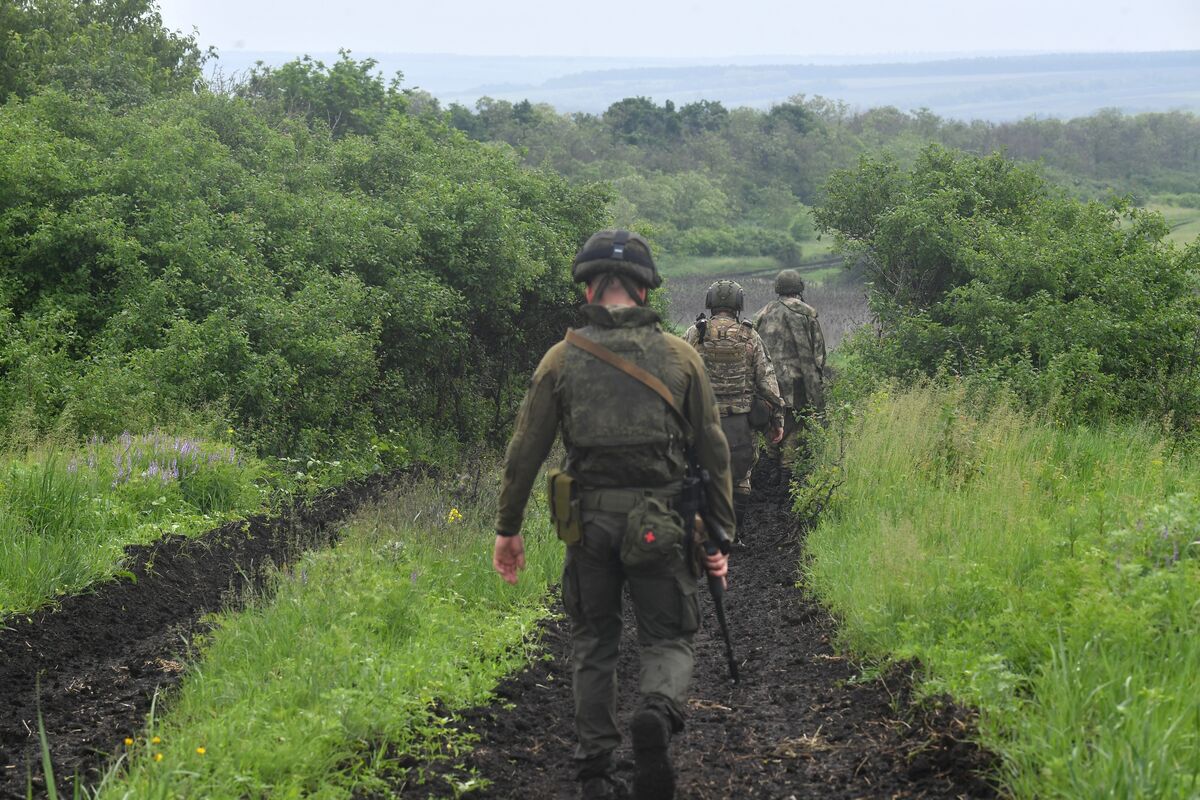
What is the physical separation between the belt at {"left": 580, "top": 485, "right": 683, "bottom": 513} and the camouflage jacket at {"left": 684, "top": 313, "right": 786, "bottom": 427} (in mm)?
5196

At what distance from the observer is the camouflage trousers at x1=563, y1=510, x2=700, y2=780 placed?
518cm

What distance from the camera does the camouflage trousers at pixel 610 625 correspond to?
5.18m

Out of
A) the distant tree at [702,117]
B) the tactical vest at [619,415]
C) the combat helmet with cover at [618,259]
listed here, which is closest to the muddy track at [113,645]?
the tactical vest at [619,415]

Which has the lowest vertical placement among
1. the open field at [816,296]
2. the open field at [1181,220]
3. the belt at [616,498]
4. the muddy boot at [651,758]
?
the open field at [816,296]

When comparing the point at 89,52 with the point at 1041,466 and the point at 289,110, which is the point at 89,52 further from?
the point at 1041,466

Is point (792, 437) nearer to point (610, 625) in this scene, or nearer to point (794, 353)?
point (794, 353)

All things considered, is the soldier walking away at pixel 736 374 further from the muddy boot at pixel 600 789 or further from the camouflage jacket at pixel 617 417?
the muddy boot at pixel 600 789

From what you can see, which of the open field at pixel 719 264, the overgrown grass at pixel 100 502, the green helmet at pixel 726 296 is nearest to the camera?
the overgrown grass at pixel 100 502

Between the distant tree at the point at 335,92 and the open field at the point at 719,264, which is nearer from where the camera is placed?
the distant tree at the point at 335,92

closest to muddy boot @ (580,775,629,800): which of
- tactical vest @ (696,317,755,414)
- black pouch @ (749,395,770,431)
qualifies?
tactical vest @ (696,317,755,414)

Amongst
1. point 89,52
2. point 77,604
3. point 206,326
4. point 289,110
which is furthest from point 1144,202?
point 77,604

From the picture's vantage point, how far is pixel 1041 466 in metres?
9.05

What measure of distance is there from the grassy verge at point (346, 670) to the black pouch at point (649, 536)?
1.24 meters

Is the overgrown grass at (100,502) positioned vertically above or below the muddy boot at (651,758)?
below
